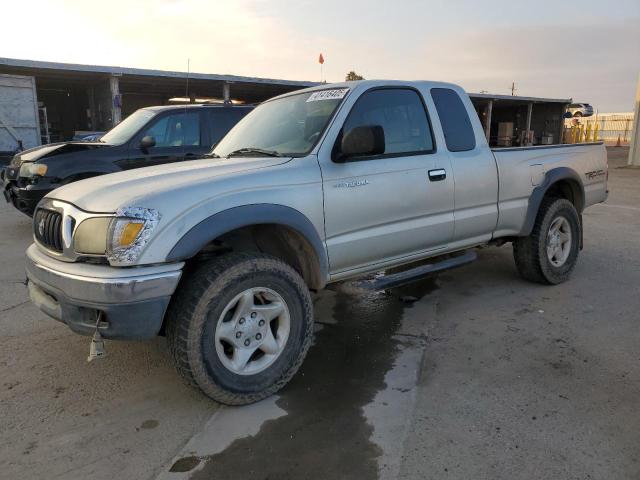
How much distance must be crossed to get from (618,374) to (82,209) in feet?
11.3

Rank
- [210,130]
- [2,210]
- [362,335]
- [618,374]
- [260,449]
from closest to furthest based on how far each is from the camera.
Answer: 1. [260,449]
2. [618,374]
3. [362,335]
4. [210,130]
5. [2,210]

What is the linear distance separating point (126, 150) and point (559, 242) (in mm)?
5802

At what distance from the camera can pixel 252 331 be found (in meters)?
3.04

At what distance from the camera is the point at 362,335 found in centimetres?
409

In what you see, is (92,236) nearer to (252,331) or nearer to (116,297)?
(116,297)

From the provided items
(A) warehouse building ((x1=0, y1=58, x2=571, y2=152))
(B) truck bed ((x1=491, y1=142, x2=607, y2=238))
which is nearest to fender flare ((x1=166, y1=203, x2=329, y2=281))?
(B) truck bed ((x1=491, y1=142, x2=607, y2=238))

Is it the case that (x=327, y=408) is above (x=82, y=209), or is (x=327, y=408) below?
below

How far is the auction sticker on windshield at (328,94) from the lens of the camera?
3755mm

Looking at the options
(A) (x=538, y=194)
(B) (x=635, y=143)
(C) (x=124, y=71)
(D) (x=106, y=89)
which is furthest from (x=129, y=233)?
(B) (x=635, y=143)

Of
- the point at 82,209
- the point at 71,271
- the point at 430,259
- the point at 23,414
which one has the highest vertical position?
the point at 82,209

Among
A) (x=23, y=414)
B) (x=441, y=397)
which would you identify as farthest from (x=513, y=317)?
(x=23, y=414)

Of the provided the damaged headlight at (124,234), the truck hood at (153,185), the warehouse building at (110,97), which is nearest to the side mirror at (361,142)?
the truck hood at (153,185)

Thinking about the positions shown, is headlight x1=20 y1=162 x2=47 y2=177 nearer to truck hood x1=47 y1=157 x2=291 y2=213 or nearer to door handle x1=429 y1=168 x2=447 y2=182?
truck hood x1=47 y1=157 x2=291 y2=213

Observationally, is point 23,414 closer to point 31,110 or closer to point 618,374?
point 618,374
